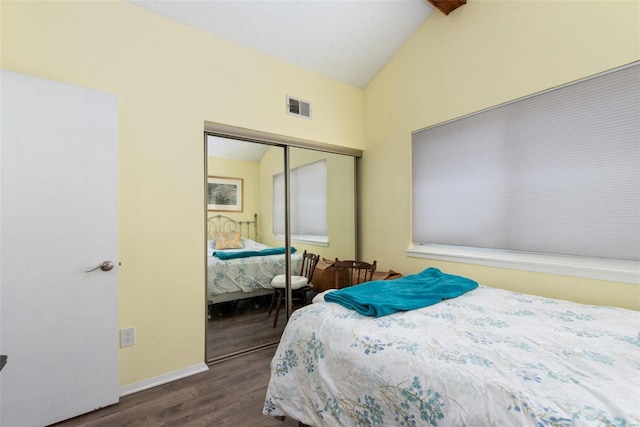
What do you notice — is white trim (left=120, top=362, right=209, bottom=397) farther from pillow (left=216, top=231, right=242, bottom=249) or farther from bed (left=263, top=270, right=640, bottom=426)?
bed (left=263, top=270, right=640, bottom=426)

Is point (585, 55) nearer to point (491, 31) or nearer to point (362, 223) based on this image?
point (491, 31)

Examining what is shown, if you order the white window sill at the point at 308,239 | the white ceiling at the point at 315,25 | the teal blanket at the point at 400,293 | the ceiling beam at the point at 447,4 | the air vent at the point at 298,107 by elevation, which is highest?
the ceiling beam at the point at 447,4

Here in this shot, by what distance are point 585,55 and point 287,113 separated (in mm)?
2242

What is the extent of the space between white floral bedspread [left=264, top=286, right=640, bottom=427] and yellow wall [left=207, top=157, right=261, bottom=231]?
4.44 ft

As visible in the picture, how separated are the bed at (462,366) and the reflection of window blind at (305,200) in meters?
1.40

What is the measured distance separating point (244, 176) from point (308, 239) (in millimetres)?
922

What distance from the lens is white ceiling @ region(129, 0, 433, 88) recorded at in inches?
88.0

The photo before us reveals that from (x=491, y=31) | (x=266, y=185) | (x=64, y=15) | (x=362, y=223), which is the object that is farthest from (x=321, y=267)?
(x=64, y=15)

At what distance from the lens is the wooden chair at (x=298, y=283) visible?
2854 mm

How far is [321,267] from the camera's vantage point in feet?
10.1

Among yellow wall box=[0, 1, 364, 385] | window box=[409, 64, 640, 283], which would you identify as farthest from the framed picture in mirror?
window box=[409, 64, 640, 283]

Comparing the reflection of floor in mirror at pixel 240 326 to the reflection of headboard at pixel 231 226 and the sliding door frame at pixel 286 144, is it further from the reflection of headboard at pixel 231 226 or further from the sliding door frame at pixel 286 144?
the reflection of headboard at pixel 231 226

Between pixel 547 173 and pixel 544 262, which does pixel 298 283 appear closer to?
pixel 544 262

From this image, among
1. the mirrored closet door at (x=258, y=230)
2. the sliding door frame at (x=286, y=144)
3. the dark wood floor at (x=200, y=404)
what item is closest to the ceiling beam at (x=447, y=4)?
the sliding door frame at (x=286, y=144)
